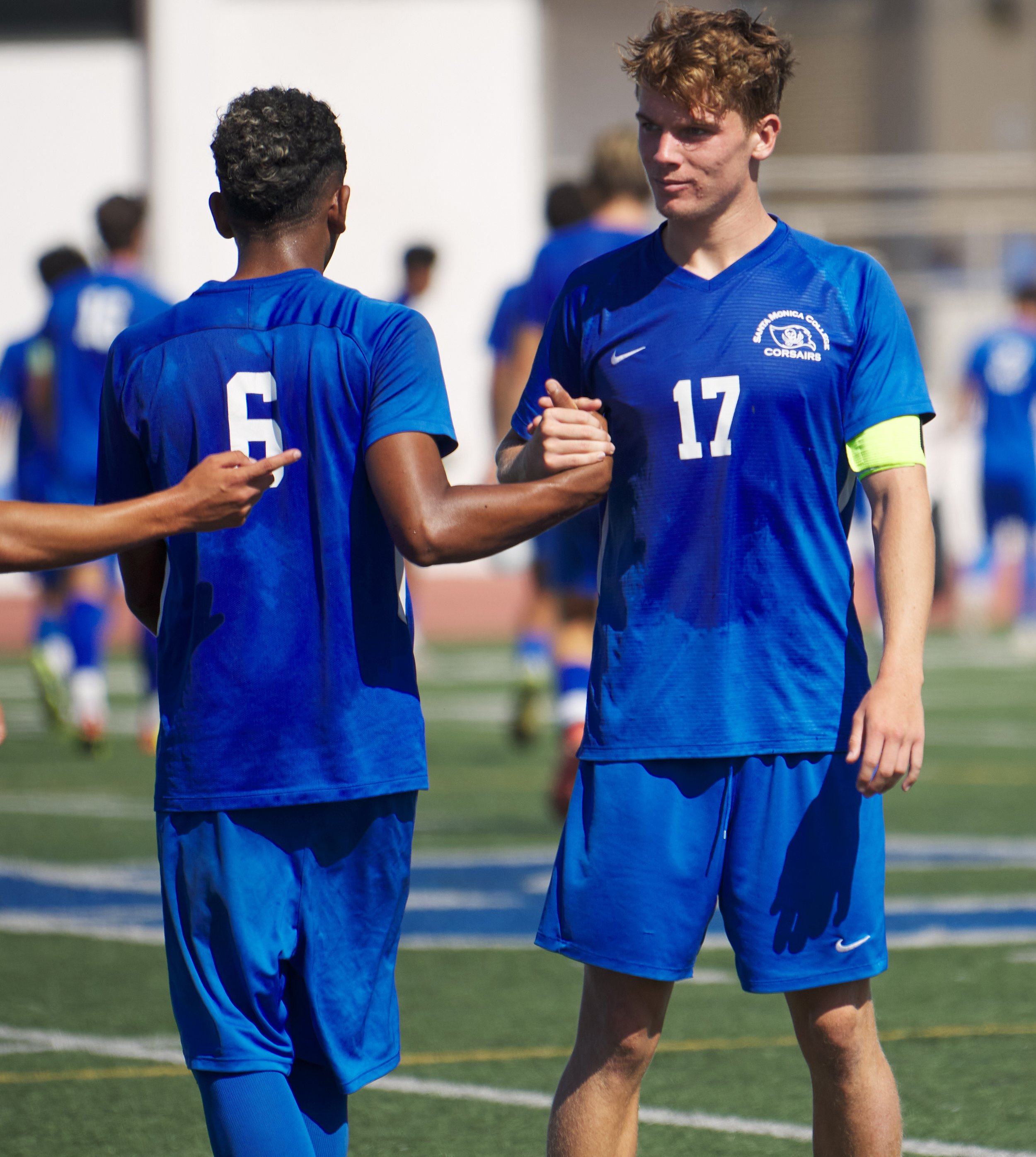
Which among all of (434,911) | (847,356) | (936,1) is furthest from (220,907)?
(936,1)

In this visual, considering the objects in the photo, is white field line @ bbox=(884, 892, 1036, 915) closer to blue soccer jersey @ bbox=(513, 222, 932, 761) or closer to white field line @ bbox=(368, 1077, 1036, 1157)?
white field line @ bbox=(368, 1077, 1036, 1157)

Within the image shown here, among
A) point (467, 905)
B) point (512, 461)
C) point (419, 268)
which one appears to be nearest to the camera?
point (512, 461)

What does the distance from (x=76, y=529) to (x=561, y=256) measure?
5.28 m

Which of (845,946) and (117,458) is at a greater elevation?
(117,458)

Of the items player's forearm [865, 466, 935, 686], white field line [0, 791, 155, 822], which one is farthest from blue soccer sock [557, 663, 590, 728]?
player's forearm [865, 466, 935, 686]

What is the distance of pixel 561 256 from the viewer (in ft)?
26.6

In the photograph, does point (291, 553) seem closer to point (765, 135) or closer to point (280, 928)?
point (280, 928)

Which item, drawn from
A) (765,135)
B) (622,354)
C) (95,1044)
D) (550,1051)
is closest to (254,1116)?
(622,354)

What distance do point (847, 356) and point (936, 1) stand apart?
32256 millimetres

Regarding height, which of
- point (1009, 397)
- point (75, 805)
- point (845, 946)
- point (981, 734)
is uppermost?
point (845, 946)

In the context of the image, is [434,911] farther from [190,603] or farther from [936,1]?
[936,1]

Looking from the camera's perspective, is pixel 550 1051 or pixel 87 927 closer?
pixel 550 1051

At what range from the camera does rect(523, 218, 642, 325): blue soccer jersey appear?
803 centimetres

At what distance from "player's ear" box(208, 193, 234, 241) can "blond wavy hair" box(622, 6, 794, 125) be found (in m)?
0.68
